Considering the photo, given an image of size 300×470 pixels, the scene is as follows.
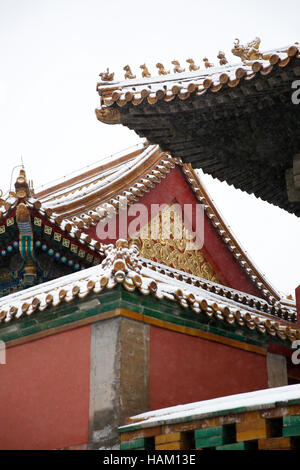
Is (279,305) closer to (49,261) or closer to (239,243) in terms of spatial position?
(239,243)

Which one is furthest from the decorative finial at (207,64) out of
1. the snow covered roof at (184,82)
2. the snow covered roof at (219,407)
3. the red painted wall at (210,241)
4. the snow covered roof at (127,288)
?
the red painted wall at (210,241)

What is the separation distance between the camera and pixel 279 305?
13.1 m

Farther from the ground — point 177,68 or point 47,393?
point 177,68

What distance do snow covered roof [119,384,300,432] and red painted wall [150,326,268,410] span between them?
78cm

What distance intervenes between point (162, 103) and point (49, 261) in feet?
11.2

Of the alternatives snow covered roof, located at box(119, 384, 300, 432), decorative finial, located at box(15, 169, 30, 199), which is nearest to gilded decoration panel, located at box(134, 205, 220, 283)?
decorative finial, located at box(15, 169, 30, 199)

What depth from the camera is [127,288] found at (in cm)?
713

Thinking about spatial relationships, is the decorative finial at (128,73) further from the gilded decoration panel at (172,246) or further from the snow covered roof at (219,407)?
the gilded decoration panel at (172,246)

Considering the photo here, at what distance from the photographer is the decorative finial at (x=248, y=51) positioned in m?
7.81

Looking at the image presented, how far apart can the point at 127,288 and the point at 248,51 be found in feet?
9.42

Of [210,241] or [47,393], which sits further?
[210,241]

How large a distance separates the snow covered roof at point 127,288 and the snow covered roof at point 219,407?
1270 mm

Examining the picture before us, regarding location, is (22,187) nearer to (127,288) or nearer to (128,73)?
(128,73)

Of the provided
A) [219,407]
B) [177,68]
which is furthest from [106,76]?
[219,407]
